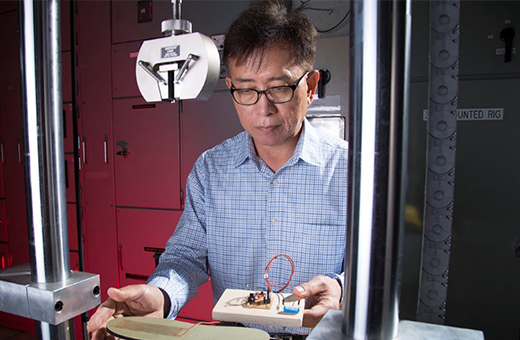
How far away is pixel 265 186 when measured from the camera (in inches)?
55.5

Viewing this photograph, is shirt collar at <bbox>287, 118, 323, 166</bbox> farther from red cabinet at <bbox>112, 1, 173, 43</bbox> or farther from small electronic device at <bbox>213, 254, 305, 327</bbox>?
red cabinet at <bbox>112, 1, 173, 43</bbox>

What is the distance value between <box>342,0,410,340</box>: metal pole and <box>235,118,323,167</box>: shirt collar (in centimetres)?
113

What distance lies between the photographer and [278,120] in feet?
3.97

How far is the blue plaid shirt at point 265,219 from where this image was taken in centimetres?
133

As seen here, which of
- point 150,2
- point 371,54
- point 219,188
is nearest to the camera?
point 371,54

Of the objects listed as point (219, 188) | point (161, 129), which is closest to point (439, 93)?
point (219, 188)

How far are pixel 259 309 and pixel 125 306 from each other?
1.06 ft

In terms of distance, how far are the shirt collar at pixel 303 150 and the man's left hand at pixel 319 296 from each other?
57 centimetres

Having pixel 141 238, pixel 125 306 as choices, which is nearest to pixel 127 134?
pixel 141 238

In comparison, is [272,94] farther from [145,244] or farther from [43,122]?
[145,244]

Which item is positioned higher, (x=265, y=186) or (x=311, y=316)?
(x=265, y=186)

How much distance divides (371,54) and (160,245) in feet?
8.30

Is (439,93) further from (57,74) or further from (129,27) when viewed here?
(129,27)

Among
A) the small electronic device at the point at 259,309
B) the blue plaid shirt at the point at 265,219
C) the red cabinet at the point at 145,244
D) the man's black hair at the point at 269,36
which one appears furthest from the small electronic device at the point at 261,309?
the red cabinet at the point at 145,244
